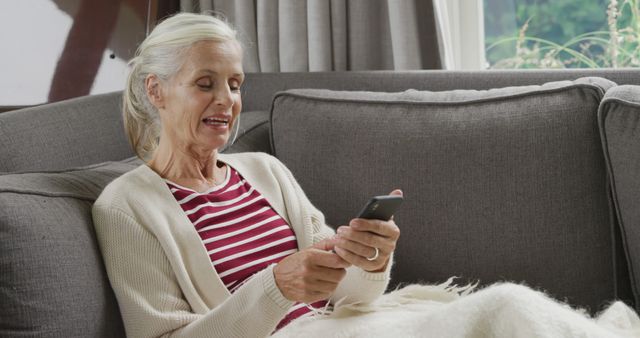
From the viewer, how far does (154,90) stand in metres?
1.64

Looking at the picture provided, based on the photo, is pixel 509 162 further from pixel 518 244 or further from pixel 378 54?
pixel 378 54

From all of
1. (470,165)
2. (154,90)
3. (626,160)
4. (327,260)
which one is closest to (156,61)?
(154,90)

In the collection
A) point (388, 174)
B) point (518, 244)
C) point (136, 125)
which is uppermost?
point (136, 125)

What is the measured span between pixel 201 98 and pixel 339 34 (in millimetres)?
944

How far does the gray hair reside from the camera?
1605 mm

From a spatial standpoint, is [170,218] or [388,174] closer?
[170,218]

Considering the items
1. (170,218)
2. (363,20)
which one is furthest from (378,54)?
(170,218)

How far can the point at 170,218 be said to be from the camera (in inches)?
60.6

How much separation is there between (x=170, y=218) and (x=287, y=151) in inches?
20.7

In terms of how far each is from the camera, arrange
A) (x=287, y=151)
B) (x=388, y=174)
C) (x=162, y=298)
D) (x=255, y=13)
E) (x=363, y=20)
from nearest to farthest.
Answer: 1. (x=162, y=298)
2. (x=388, y=174)
3. (x=287, y=151)
4. (x=363, y=20)
5. (x=255, y=13)

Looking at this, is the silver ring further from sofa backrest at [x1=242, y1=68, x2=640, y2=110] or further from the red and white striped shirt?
sofa backrest at [x1=242, y1=68, x2=640, y2=110]

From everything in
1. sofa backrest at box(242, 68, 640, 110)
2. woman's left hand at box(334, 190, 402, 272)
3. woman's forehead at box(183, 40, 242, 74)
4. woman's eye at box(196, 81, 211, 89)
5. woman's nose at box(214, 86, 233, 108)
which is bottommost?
woman's left hand at box(334, 190, 402, 272)

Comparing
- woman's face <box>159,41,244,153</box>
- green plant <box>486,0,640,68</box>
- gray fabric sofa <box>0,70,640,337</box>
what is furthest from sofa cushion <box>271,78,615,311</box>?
green plant <box>486,0,640,68</box>

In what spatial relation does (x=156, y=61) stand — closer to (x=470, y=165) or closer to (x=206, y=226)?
(x=206, y=226)
